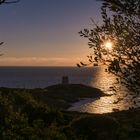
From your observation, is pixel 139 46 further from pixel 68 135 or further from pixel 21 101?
pixel 21 101

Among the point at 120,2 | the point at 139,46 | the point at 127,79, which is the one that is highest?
the point at 120,2

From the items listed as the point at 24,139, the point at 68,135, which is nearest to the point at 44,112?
the point at 68,135

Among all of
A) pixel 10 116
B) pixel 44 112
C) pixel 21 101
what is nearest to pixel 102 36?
pixel 10 116

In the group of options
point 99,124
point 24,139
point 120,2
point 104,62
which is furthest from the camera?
point 99,124

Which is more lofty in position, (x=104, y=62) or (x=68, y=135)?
(x=104, y=62)

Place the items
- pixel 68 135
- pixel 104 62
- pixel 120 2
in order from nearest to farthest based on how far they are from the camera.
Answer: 1. pixel 120 2
2. pixel 104 62
3. pixel 68 135

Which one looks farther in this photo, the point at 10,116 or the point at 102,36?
the point at 10,116

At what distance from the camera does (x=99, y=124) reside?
3697 centimetres

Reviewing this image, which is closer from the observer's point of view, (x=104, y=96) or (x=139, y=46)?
(x=139, y=46)

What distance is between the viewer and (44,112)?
4150cm

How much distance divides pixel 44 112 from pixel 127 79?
28328mm

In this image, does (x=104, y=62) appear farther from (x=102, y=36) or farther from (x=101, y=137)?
(x=101, y=137)

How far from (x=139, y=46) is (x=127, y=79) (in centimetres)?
114

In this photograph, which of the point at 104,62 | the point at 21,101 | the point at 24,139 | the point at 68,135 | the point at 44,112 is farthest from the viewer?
the point at 21,101
